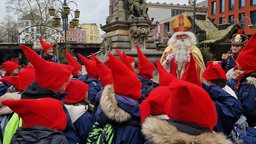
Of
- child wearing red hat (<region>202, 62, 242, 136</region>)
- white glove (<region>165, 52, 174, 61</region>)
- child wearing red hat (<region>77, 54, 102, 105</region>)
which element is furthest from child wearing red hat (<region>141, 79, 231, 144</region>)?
white glove (<region>165, 52, 174, 61</region>)

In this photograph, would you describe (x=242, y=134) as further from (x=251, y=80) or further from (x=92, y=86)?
(x=92, y=86)

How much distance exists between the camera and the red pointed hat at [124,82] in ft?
10.5

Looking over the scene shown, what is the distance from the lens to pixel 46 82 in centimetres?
319

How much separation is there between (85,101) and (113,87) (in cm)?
96

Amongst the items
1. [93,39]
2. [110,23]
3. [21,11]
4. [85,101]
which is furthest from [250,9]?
[93,39]

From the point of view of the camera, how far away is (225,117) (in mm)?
3027

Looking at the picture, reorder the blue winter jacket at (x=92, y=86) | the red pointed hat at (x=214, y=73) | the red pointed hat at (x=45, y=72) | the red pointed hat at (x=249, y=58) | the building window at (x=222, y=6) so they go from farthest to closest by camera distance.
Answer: the building window at (x=222, y=6)
the blue winter jacket at (x=92, y=86)
the red pointed hat at (x=249, y=58)
the red pointed hat at (x=214, y=73)
the red pointed hat at (x=45, y=72)

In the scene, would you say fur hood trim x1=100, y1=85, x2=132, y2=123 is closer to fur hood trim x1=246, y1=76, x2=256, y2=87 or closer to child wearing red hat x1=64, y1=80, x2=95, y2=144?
child wearing red hat x1=64, y1=80, x2=95, y2=144

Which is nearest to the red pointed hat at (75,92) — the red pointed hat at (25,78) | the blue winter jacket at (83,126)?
the blue winter jacket at (83,126)

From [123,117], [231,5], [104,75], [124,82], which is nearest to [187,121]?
[123,117]

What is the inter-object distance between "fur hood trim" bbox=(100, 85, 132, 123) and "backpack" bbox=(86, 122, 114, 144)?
0.47 feet

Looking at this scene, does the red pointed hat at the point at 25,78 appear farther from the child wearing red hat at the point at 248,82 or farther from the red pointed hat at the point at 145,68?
the child wearing red hat at the point at 248,82

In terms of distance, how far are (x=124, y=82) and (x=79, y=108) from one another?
2.95ft

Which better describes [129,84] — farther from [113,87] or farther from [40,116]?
[40,116]
